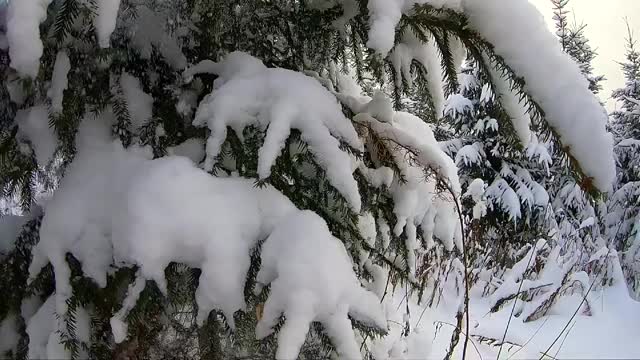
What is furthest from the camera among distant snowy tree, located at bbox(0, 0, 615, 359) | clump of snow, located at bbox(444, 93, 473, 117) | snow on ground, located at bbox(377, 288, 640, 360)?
clump of snow, located at bbox(444, 93, 473, 117)

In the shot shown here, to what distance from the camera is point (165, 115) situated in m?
1.38

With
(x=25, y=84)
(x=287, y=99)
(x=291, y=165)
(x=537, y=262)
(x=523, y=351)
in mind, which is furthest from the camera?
(x=537, y=262)

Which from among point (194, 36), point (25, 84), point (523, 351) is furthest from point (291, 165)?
point (523, 351)

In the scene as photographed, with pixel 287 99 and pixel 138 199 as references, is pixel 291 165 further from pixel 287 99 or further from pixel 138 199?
pixel 138 199

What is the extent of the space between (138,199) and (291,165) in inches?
14.5

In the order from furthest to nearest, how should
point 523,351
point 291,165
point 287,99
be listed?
point 523,351
point 291,165
point 287,99

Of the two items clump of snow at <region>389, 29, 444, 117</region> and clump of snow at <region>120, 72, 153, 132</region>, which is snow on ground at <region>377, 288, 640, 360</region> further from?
clump of snow at <region>120, 72, 153, 132</region>

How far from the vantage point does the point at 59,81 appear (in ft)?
3.85

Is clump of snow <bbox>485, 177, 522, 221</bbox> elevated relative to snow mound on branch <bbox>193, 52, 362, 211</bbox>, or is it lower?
elevated

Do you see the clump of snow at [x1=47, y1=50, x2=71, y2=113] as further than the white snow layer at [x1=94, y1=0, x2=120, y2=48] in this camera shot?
Yes

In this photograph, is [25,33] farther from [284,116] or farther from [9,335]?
[9,335]

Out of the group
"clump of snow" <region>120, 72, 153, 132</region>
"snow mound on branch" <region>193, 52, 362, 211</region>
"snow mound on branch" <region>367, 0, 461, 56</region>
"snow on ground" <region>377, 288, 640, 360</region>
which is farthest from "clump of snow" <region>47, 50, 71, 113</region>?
"snow on ground" <region>377, 288, 640, 360</region>

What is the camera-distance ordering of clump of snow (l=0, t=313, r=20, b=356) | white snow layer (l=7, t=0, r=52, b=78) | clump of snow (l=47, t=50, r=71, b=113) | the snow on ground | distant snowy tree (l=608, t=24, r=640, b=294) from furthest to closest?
distant snowy tree (l=608, t=24, r=640, b=294), the snow on ground, clump of snow (l=0, t=313, r=20, b=356), clump of snow (l=47, t=50, r=71, b=113), white snow layer (l=7, t=0, r=52, b=78)

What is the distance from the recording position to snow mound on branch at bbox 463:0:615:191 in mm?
1008
